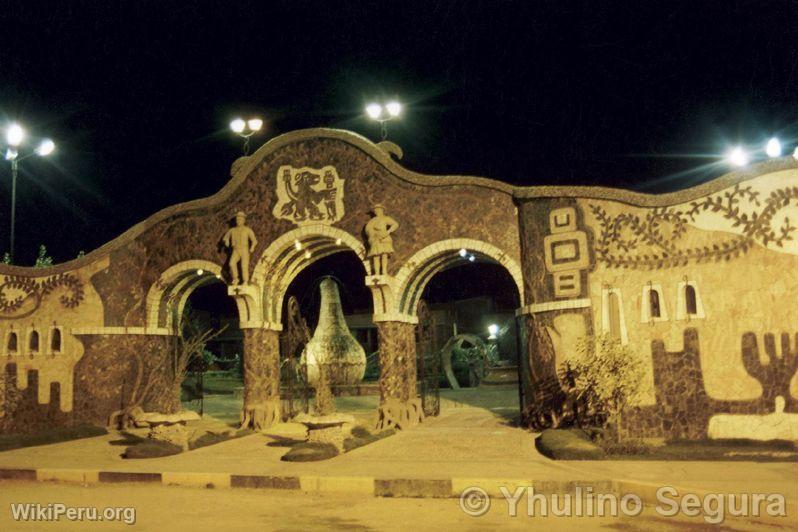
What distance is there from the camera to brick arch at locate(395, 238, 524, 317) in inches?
557

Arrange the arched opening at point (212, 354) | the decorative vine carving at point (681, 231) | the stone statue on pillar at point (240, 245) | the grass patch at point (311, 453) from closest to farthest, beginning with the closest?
the grass patch at point (311, 453), the decorative vine carving at point (681, 231), the stone statue on pillar at point (240, 245), the arched opening at point (212, 354)

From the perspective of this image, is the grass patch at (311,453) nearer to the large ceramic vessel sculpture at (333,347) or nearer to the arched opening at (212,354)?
the arched opening at (212,354)

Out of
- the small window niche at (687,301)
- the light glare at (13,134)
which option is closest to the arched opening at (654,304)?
the small window niche at (687,301)

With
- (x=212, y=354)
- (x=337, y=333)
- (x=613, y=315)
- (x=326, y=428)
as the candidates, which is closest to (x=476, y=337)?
(x=337, y=333)

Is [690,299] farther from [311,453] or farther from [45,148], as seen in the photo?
[45,148]

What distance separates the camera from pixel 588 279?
13.0 m

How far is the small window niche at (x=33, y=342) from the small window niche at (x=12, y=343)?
29 centimetres

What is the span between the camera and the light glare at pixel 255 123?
16297mm

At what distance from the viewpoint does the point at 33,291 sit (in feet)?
54.6

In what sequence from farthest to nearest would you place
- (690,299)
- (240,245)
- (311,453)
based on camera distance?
(240,245), (690,299), (311,453)

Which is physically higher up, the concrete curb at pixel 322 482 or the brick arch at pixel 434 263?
the brick arch at pixel 434 263

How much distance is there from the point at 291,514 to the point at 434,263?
8.54 meters

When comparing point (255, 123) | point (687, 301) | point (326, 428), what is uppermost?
point (255, 123)

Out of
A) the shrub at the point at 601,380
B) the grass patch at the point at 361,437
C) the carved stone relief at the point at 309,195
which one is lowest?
the grass patch at the point at 361,437
